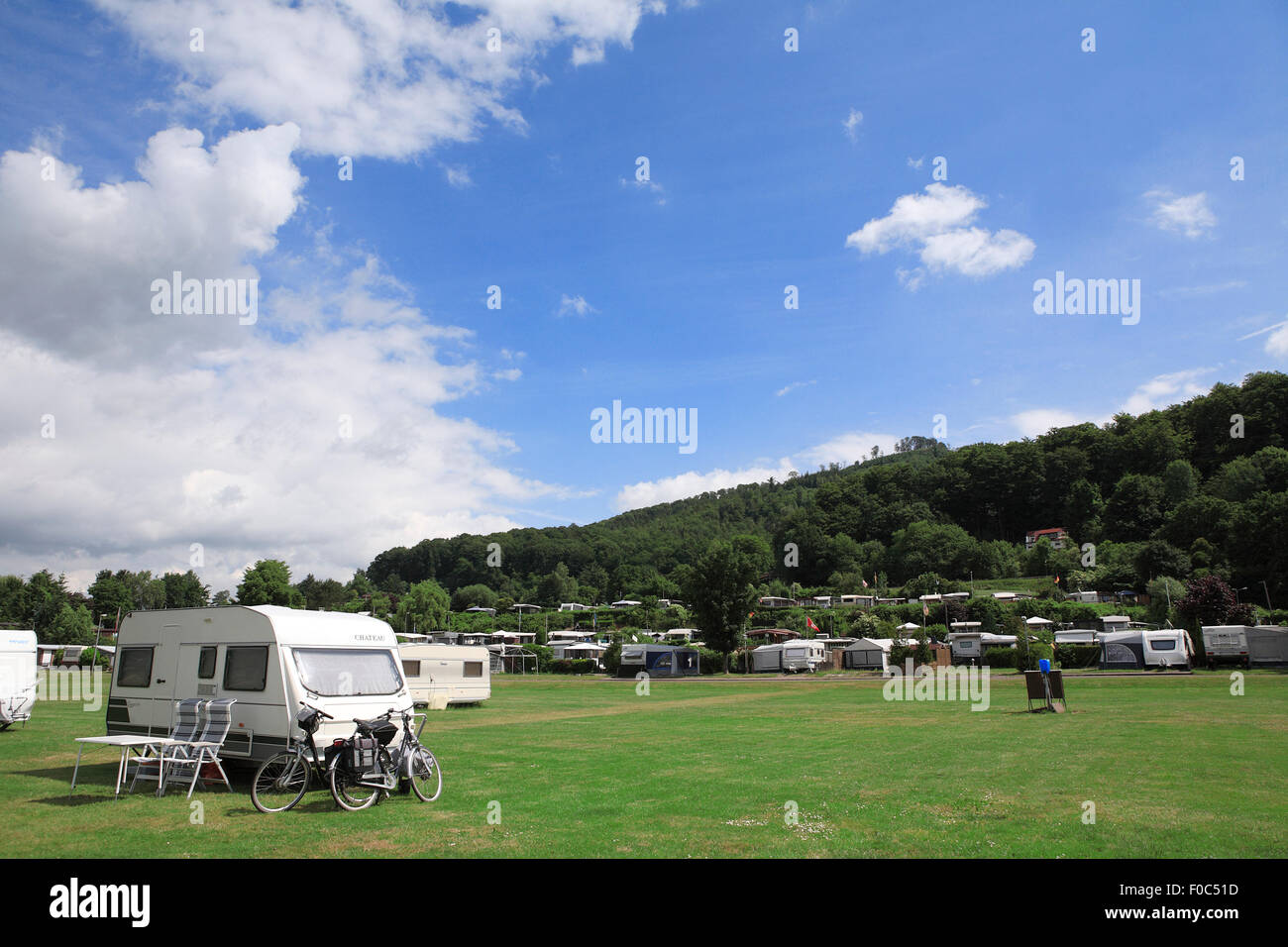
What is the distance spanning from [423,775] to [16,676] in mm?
15125

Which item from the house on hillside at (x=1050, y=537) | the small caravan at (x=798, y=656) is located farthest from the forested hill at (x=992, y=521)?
the small caravan at (x=798, y=656)

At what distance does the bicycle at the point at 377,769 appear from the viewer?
9.13 metres

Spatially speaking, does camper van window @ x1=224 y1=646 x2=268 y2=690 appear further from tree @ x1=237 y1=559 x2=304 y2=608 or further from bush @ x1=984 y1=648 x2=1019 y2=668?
tree @ x1=237 y1=559 x2=304 y2=608

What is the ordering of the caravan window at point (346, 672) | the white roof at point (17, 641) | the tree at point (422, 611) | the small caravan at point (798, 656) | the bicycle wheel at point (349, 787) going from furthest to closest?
the tree at point (422, 611)
the small caravan at point (798, 656)
the white roof at point (17, 641)
the caravan window at point (346, 672)
the bicycle wheel at point (349, 787)

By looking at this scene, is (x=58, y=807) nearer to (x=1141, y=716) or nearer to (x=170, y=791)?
(x=170, y=791)

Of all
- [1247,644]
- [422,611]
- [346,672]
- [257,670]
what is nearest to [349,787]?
[346,672]

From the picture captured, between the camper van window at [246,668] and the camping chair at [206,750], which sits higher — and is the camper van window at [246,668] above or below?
above

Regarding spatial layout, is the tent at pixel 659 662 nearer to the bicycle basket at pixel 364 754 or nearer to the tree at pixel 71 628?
the bicycle basket at pixel 364 754

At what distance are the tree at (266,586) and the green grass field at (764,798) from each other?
59357 mm

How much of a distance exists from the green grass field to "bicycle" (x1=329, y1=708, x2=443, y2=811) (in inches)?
9.0

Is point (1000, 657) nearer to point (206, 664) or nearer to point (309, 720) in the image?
point (206, 664)

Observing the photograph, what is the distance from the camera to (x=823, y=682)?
140ft

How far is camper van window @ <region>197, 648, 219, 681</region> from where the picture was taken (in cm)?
1162
